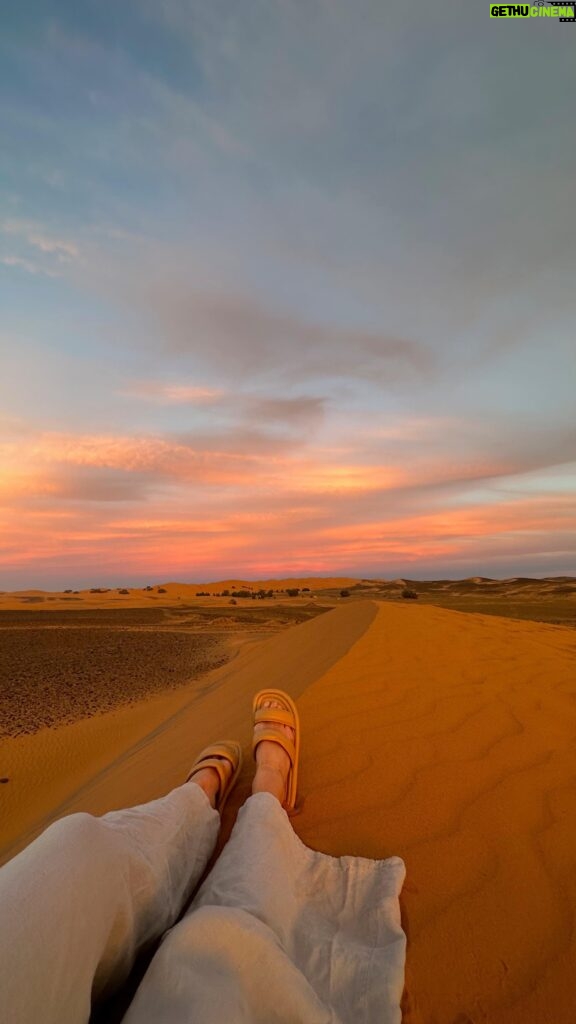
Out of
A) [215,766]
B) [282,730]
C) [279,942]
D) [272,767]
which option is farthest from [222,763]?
[279,942]

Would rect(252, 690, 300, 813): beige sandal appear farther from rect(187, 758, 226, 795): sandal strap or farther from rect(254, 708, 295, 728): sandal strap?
rect(187, 758, 226, 795): sandal strap

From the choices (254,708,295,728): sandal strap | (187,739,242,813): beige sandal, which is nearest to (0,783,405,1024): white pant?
(187,739,242,813): beige sandal

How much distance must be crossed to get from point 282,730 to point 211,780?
1.64 ft

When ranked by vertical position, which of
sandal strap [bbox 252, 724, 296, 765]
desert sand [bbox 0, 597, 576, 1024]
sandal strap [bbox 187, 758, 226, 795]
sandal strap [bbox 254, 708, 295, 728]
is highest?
sandal strap [bbox 254, 708, 295, 728]

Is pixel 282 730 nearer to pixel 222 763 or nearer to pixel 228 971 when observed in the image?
pixel 222 763

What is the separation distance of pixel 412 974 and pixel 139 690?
684 cm

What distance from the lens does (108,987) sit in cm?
121

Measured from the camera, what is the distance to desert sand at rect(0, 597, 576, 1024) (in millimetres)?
1501

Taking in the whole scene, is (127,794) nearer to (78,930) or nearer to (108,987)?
(108,987)

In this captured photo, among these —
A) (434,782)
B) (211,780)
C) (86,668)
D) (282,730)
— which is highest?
(282,730)

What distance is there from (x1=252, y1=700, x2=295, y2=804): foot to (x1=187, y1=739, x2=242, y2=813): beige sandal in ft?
0.39

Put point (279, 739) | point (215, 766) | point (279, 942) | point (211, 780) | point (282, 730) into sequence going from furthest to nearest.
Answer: point (282, 730)
point (279, 739)
point (215, 766)
point (211, 780)
point (279, 942)

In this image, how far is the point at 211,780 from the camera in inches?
91.1

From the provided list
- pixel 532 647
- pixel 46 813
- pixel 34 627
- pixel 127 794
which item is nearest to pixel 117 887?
pixel 127 794
